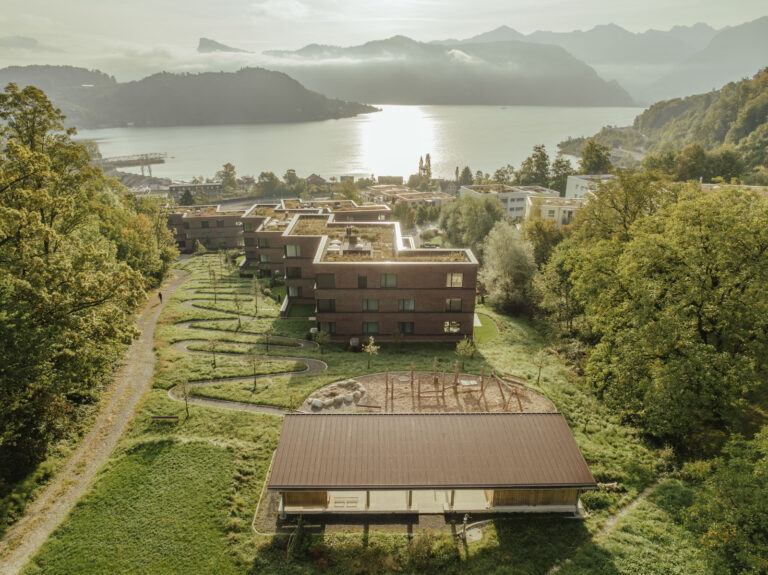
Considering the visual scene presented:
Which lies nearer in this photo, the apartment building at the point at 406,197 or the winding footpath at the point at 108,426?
the winding footpath at the point at 108,426

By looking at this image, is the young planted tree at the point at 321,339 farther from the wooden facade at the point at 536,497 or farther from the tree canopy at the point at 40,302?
the wooden facade at the point at 536,497

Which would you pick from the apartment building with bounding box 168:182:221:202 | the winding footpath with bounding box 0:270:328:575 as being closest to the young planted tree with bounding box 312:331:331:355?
the winding footpath with bounding box 0:270:328:575

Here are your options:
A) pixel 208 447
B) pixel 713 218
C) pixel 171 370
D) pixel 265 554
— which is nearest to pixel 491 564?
pixel 265 554

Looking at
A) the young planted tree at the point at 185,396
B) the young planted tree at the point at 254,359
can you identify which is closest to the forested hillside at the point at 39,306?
the young planted tree at the point at 185,396

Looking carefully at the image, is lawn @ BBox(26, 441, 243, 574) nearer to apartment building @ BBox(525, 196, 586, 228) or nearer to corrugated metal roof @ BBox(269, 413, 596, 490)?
corrugated metal roof @ BBox(269, 413, 596, 490)

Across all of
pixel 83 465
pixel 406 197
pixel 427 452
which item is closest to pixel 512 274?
pixel 427 452

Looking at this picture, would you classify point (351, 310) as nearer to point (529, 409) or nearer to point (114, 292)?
point (529, 409)
